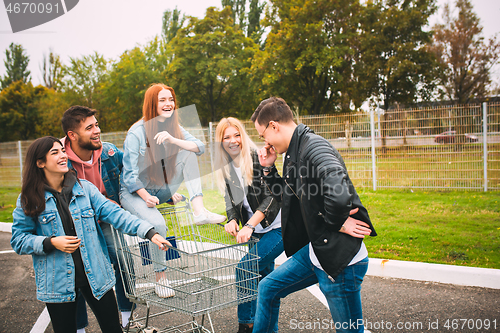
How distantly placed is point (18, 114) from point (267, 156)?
4486 cm

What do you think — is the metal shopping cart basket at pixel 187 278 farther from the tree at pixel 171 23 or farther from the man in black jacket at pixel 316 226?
the tree at pixel 171 23

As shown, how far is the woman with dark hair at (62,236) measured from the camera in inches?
99.1

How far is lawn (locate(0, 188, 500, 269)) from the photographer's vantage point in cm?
495

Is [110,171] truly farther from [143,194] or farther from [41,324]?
[41,324]

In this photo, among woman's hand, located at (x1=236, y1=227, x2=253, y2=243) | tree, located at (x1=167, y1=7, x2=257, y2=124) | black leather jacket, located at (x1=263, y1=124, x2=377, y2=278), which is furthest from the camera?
tree, located at (x1=167, y1=7, x2=257, y2=124)

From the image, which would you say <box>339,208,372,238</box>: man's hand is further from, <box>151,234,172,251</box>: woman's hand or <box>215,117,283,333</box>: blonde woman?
<box>151,234,172,251</box>: woman's hand

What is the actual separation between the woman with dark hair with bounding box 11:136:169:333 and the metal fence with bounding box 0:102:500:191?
6.47 m

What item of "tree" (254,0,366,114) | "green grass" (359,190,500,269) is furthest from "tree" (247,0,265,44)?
"green grass" (359,190,500,269)

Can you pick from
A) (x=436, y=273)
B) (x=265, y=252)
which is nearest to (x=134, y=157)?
(x=265, y=252)

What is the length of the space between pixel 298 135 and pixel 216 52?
102 ft

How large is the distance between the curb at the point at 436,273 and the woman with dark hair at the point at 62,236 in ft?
11.0

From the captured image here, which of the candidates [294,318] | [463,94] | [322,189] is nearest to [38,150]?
[322,189]

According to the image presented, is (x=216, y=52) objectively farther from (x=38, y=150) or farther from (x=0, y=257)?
(x=38, y=150)

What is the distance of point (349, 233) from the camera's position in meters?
2.22
